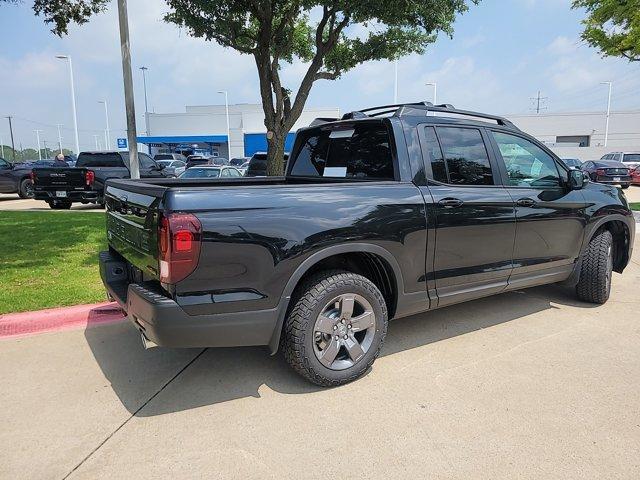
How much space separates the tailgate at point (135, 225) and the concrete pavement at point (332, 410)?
0.90 metres

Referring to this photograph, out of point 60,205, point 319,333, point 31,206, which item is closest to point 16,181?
point 31,206

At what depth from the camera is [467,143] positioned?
13.4ft

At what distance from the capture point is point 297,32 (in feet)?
49.7

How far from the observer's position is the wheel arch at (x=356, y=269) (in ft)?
10.1

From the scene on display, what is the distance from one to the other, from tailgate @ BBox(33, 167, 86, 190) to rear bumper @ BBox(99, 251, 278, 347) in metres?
11.2

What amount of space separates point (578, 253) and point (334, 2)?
8.72 m

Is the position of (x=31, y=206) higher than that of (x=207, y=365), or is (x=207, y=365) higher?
(x=31, y=206)

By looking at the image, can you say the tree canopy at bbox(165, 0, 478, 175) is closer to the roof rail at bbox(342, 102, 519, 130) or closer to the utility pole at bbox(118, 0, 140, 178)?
the utility pole at bbox(118, 0, 140, 178)

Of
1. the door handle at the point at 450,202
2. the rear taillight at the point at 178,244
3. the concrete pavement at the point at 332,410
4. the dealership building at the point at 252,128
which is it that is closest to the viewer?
the concrete pavement at the point at 332,410

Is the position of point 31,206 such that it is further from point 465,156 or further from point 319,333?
point 465,156

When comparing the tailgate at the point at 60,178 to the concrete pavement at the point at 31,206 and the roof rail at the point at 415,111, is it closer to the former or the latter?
the concrete pavement at the point at 31,206

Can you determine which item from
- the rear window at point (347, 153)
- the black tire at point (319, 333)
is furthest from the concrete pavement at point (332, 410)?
the rear window at point (347, 153)

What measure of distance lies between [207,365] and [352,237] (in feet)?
5.10

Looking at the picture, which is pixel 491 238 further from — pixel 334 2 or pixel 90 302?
pixel 334 2
